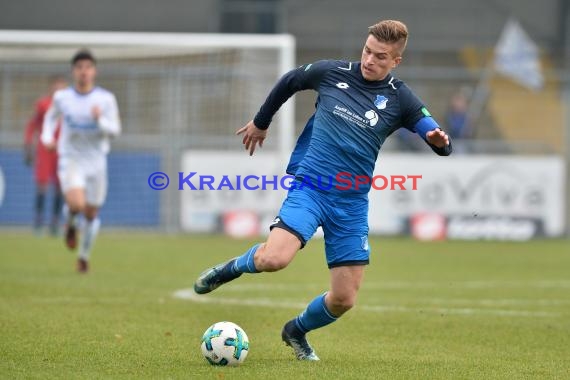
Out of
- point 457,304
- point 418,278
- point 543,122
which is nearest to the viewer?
point 457,304

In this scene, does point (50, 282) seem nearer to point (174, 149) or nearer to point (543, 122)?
point (174, 149)

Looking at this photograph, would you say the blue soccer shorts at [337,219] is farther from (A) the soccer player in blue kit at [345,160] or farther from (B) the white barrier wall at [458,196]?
(B) the white barrier wall at [458,196]

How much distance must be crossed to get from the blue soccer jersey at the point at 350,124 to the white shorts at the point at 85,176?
6.56m

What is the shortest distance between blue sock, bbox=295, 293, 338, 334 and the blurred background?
11.6 metres

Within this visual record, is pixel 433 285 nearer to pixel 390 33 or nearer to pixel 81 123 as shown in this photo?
pixel 81 123

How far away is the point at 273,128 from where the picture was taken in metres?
20.6

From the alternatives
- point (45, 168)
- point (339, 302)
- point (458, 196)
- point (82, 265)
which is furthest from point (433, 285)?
point (45, 168)

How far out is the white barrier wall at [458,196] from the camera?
833 inches

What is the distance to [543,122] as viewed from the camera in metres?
25.0

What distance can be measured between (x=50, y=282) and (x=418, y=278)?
4.41 m

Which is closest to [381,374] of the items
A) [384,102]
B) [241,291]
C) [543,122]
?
[384,102]

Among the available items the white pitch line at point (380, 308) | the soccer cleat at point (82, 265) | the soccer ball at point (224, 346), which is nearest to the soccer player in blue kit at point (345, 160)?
the soccer ball at point (224, 346)

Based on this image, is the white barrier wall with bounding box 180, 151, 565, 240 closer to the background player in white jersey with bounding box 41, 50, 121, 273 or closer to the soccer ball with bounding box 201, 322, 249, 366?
the background player in white jersey with bounding box 41, 50, 121, 273

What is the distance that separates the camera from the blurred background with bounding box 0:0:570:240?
19797 mm
